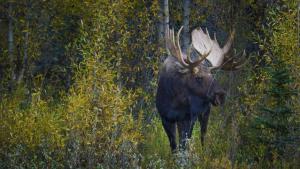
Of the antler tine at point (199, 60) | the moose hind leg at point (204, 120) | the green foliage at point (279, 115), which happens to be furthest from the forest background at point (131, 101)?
the antler tine at point (199, 60)

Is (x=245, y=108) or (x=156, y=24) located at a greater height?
Answer: (x=156, y=24)

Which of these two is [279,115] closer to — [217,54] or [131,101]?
[131,101]

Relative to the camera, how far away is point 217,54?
40.6 ft

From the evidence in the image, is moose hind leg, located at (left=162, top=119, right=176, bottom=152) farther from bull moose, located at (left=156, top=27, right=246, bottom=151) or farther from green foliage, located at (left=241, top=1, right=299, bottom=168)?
green foliage, located at (left=241, top=1, right=299, bottom=168)

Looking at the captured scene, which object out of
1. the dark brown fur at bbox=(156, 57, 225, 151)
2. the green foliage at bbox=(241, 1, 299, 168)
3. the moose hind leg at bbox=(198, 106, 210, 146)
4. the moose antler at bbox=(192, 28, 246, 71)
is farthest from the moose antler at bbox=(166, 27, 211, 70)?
the green foliage at bbox=(241, 1, 299, 168)

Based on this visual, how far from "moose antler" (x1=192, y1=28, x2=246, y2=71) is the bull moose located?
0.02m

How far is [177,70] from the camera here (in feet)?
38.2

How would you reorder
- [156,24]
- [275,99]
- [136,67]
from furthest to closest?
[156,24]
[136,67]
[275,99]

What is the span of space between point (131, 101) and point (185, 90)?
163cm

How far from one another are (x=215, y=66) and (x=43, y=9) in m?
4.82

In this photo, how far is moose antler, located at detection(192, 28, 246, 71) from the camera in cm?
1190

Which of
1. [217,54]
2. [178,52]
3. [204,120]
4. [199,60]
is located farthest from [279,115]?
[217,54]

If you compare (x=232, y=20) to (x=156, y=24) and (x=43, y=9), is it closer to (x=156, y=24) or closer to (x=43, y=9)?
(x=156, y=24)

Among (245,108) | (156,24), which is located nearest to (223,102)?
(245,108)
